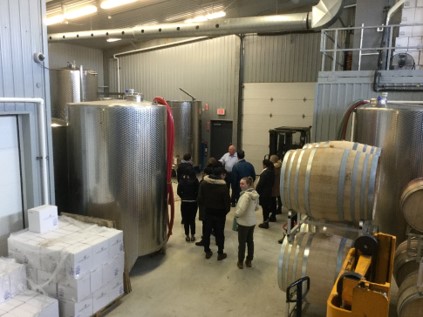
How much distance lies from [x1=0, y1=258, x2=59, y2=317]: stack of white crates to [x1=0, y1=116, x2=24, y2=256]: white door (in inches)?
24.9

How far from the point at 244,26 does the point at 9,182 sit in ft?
21.0

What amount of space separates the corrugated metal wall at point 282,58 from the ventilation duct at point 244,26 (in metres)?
2.36

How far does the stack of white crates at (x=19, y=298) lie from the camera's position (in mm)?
3740

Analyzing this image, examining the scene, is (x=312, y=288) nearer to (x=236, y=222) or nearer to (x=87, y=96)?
(x=236, y=222)

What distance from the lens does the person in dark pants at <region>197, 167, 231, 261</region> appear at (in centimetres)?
567

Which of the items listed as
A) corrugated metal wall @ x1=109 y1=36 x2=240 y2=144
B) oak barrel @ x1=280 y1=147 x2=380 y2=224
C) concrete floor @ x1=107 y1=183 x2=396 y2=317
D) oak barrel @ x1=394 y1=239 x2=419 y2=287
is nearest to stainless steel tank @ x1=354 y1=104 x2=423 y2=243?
oak barrel @ x1=394 y1=239 x2=419 y2=287

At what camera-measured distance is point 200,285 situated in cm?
518

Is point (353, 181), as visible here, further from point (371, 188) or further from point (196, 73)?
point (196, 73)

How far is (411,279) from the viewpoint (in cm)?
380

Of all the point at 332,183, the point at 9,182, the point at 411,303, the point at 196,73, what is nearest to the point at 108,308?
the point at 9,182

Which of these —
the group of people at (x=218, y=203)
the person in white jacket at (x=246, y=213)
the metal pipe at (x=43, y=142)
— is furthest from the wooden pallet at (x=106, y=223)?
the person in white jacket at (x=246, y=213)

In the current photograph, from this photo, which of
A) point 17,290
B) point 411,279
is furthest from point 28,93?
point 411,279

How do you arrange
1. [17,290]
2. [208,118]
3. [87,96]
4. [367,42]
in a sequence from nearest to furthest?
[17,290]
[367,42]
[87,96]
[208,118]

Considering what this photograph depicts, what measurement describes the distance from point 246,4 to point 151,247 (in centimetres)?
823
